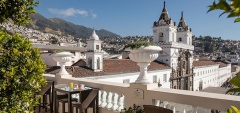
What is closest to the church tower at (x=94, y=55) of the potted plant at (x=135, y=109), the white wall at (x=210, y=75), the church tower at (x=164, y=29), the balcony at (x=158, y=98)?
the church tower at (x=164, y=29)

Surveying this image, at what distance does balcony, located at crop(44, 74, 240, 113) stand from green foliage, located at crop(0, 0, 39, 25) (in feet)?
7.72

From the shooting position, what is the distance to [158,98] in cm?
392

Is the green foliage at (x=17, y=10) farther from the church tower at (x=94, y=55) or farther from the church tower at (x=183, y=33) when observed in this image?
the church tower at (x=183, y=33)

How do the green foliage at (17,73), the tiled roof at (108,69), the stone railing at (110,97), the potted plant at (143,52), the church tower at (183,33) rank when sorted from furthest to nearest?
the church tower at (183,33) < the tiled roof at (108,69) < the stone railing at (110,97) < the potted plant at (143,52) < the green foliage at (17,73)

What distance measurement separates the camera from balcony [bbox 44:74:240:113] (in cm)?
320

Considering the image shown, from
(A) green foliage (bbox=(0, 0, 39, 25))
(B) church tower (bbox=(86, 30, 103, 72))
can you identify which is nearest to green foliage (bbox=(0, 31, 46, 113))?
(A) green foliage (bbox=(0, 0, 39, 25))

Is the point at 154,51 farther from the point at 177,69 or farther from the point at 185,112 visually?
the point at 177,69

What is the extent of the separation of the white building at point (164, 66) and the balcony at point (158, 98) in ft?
66.6

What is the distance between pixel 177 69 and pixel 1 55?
39329 millimetres

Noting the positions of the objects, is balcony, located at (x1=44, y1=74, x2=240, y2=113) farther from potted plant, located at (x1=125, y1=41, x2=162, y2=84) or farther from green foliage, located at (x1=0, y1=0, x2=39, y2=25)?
green foliage, located at (x1=0, y1=0, x2=39, y2=25)

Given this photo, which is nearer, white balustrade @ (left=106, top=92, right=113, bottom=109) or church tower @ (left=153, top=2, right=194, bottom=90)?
white balustrade @ (left=106, top=92, right=113, bottom=109)

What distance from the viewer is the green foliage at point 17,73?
8.52ft

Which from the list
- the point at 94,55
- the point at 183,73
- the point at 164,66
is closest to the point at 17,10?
the point at 94,55

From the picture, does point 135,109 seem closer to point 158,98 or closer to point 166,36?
point 158,98
